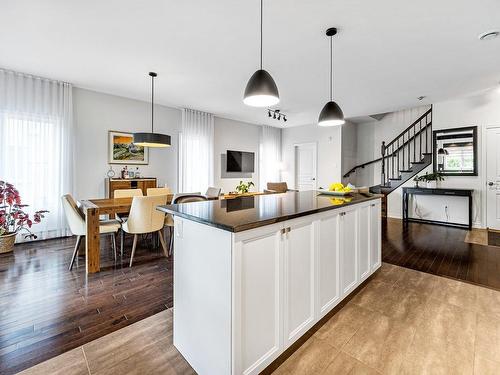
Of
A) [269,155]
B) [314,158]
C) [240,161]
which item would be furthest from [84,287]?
[314,158]

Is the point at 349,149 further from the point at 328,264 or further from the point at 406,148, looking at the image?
the point at 328,264

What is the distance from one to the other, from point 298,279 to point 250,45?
2.69 m

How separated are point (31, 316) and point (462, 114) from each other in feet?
24.4

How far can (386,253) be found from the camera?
11.7 ft

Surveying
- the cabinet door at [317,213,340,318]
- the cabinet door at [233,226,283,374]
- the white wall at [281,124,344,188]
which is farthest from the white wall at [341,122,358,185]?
the cabinet door at [233,226,283,374]

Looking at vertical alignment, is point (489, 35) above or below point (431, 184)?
above

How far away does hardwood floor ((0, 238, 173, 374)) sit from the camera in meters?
1.65

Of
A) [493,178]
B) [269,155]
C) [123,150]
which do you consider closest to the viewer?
[493,178]

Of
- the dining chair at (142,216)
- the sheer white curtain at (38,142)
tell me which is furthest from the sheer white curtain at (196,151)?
the dining chair at (142,216)

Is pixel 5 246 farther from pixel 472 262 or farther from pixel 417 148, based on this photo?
pixel 417 148

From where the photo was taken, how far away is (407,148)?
6.53 metres

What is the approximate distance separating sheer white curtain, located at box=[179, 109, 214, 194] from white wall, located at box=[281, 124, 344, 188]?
10.0 ft

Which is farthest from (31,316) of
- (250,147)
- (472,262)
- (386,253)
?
(250,147)

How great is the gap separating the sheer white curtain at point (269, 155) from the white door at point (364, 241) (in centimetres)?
558
